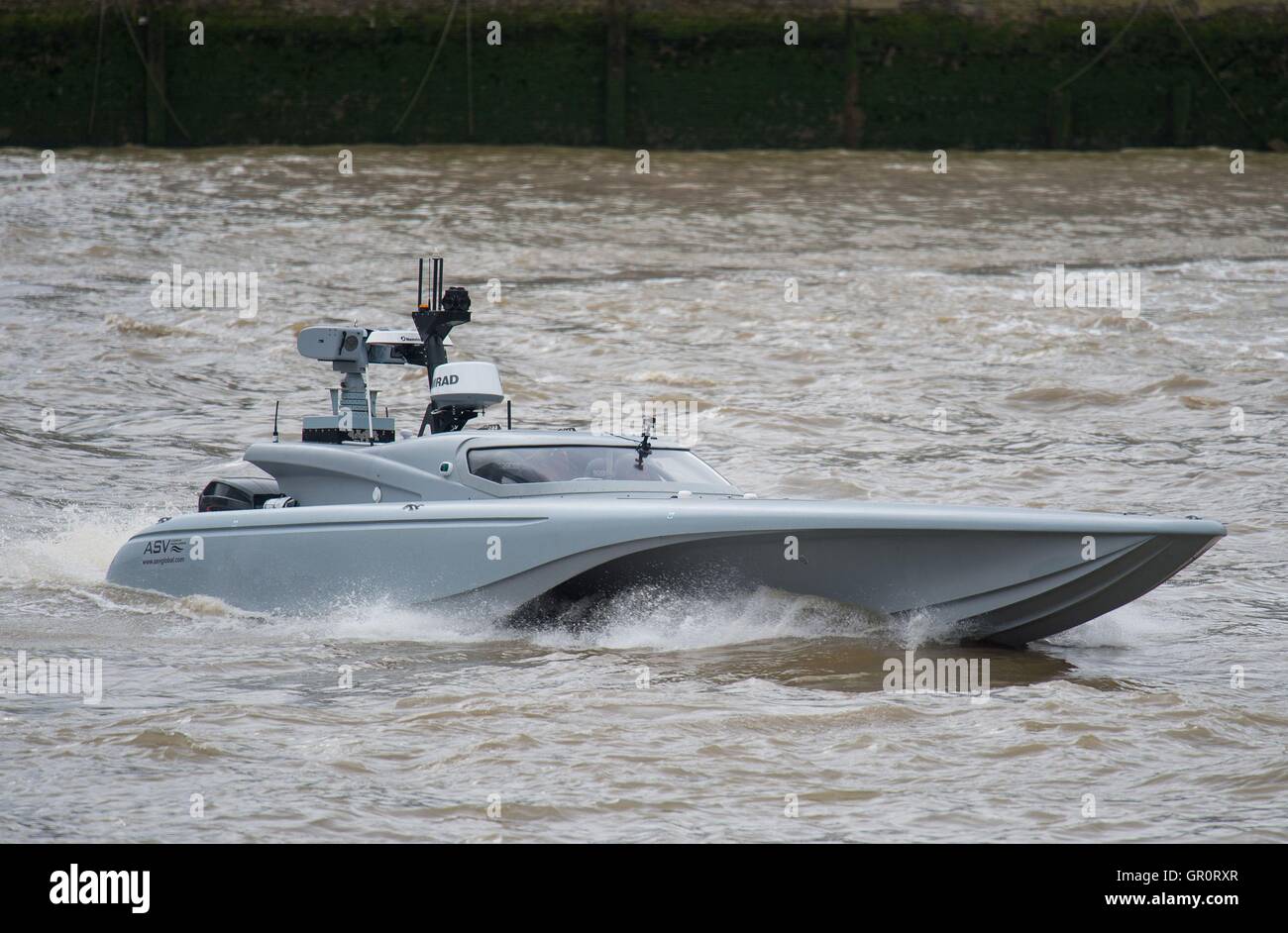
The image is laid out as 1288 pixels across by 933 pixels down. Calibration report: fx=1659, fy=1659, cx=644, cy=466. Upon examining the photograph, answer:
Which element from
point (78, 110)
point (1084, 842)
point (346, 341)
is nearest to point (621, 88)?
point (78, 110)

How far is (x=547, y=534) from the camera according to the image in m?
8.13

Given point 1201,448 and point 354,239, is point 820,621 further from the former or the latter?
point 354,239

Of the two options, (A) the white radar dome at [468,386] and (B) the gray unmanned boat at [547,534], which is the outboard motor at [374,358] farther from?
(A) the white radar dome at [468,386]

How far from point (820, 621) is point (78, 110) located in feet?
55.9

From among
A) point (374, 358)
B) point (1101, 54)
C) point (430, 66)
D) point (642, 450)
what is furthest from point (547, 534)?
point (1101, 54)

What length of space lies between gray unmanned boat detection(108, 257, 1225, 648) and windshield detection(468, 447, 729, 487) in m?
0.01

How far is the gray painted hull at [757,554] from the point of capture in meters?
7.66

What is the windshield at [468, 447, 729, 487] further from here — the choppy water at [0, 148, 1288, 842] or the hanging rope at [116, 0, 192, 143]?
the hanging rope at [116, 0, 192, 143]

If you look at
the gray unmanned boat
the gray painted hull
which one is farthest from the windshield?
the gray painted hull

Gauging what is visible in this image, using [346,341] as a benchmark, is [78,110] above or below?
above

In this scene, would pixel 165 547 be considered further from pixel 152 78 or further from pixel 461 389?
pixel 152 78

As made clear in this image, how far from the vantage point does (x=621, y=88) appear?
21906 millimetres
